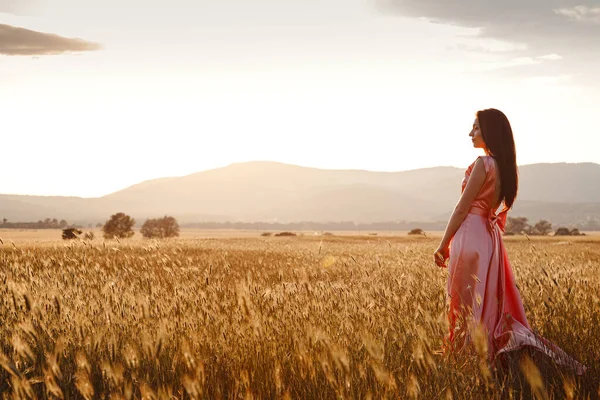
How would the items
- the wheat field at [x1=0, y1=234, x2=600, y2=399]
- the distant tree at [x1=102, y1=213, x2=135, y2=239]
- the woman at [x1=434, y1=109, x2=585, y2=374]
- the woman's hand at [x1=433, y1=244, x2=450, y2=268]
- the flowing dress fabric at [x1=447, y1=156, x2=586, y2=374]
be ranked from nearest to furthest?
the wheat field at [x1=0, y1=234, x2=600, y2=399] < the flowing dress fabric at [x1=447, y1=156, x2=586, y2=374] < the woman at [x1=434, y1=109, x2=585, y2=374] < the woman's hand at [x1=433, y1=244, x2=450, y2=268] < the distant tree at [x1=102, y1=213, x2=135, y2=239]

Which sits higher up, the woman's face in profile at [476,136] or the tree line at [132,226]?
the woman's face in profile at [476,136]

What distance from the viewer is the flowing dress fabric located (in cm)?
463

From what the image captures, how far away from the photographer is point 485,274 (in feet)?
15.7

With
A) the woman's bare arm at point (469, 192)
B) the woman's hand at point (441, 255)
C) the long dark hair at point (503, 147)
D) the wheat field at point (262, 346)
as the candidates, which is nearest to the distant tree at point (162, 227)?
the wheat field at point (262, 346)

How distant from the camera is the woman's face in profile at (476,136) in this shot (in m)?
5.04

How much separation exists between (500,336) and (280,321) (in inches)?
73.2

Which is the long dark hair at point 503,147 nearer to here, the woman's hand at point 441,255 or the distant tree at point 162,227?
the woman's hand at point 441,255

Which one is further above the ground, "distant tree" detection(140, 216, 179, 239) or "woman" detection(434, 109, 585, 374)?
"woman" detection(434, 109, 585, 374)

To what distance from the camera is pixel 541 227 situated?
387 ft

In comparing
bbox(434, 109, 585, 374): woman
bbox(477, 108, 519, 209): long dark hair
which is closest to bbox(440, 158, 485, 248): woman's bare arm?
bbox(434, 109, 585, 374): woman

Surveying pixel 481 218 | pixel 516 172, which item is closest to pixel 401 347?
pixel 481 218

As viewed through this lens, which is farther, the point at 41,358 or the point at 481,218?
the point at 481,218

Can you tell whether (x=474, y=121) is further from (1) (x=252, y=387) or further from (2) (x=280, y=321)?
(1) (x=252, y=387)

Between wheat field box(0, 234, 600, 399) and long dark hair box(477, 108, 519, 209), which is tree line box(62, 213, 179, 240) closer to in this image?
wheat field box(0, 234, 600, 399)
